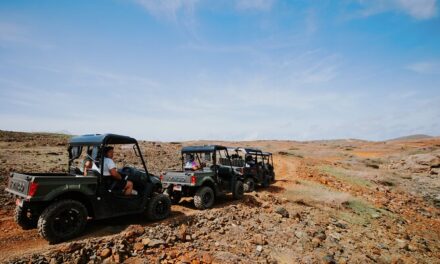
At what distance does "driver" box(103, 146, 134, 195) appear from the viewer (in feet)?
22.8

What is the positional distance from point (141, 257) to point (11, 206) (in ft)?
19.6

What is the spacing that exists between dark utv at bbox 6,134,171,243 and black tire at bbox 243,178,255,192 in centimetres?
639

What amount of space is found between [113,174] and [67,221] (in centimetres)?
146

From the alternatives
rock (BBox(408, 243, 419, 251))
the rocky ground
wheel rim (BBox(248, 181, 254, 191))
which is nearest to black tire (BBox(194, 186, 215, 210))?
the rocky ground

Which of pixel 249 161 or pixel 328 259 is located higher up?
pixel 249 161

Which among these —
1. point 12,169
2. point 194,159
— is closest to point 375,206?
point 194,159

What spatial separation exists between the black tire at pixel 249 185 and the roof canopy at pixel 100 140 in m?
7.59

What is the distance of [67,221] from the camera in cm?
605

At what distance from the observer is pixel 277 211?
10250 millimetres

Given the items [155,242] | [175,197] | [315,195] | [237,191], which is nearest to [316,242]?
[237,191]

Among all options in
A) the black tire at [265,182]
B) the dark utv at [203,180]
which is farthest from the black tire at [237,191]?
the black tire at [265,182]

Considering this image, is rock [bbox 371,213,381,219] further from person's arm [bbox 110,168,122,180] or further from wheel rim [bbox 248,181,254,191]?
person's arm [bbox 110,168,122,180]

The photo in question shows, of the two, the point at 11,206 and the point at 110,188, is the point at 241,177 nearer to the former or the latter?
the point at 110,188

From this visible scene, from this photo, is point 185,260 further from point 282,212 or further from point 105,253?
point 282,212
